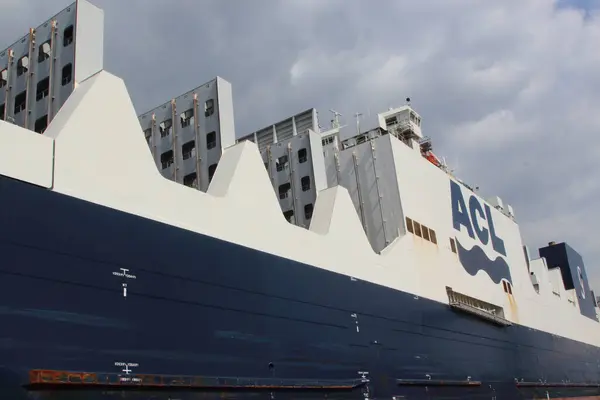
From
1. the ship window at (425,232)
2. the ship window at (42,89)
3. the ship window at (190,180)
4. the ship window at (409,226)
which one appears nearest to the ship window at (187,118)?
the ship window at (190,180)

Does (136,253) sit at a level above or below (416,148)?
below

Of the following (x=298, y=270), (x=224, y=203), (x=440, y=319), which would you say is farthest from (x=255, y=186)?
(x=440, y=319)

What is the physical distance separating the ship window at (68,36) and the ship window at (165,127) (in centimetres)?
418

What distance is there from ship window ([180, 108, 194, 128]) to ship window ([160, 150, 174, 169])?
2.60 feet

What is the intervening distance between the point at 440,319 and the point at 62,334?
11610 millimetres

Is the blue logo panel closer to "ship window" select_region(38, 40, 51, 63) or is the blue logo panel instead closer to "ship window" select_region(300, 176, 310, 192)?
"ship window" select_region(300, 176, 310, 192)

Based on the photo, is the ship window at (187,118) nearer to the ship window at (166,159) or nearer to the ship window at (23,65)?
the ship window at (166,159)

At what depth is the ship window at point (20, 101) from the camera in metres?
11.6

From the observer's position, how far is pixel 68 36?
413 inches

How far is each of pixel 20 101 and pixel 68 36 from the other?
2.07 metres

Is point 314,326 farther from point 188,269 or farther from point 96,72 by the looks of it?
point 96,72

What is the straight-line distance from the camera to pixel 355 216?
48.9 ft

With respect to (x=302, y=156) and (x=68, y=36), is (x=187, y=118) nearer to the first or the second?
(x=302, y=156)

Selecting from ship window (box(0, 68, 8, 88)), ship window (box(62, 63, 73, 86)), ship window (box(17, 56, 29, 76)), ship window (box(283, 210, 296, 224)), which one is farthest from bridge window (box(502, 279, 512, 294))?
ship window (box(0, 68, 8, 88))
